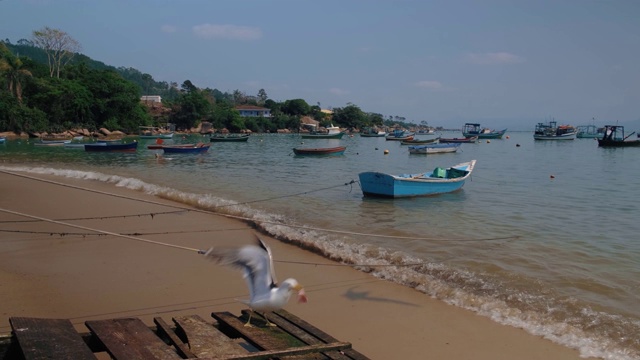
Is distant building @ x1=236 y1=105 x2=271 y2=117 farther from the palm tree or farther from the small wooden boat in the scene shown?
the small wooden boat

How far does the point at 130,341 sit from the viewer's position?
377cm

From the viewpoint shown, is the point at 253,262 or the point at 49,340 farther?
the point at 253,262

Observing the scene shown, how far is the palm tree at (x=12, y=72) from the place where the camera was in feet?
227

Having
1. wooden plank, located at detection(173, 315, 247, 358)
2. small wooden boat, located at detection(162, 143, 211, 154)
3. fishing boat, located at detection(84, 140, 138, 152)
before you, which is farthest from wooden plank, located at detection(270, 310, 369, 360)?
fishing boat, located at detection(84, 140, 138, 152)

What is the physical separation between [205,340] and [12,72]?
263 feet

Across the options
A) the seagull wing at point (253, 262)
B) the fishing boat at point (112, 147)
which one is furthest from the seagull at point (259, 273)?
the fishing boat at point (112, 147)

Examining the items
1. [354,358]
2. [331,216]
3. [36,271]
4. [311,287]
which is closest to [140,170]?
[331,216]

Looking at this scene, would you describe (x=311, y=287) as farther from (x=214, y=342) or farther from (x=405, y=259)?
(x=214, y=342)

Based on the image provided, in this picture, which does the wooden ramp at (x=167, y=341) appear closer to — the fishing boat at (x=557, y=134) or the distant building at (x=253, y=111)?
the fishing boat at (x=557, y=134)

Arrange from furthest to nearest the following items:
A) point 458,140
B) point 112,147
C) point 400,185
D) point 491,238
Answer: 1. point 458,140
2. point 112,147
3. point 400,185
4. point 491,238

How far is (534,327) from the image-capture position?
627cm

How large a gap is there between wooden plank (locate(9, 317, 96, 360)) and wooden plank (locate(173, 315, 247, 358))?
0.74 metres

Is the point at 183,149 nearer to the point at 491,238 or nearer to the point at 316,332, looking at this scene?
the point at 491,238

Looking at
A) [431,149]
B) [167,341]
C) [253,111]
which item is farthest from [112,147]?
[253,111]
